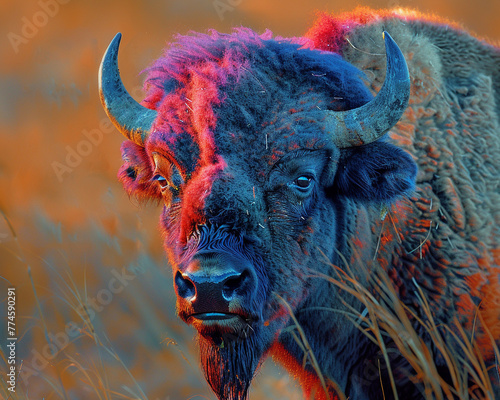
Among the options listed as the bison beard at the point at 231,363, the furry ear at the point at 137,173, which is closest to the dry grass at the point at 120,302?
the furry ear at the point at 137,173

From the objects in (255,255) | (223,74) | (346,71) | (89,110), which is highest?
(223,74)

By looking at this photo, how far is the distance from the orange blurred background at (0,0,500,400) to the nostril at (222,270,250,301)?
4.18 metres

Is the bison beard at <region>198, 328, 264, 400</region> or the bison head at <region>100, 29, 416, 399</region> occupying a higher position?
the bison head at <region>100, 29, 416, 399</region>

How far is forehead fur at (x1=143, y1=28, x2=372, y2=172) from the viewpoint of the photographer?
2.63 metres

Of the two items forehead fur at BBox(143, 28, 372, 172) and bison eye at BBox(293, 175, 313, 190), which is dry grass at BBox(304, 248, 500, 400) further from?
forehead fur at BBox(143, 28, 372, 172)

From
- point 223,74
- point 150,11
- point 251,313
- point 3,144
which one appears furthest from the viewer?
point 150,11

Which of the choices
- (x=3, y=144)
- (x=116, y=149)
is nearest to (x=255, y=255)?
(x=116, y=149)

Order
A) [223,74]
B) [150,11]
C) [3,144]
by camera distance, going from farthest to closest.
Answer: [150,11]
[3,144]
[223,74]

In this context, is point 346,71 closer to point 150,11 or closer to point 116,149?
point 116,149

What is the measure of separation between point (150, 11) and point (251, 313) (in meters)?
6.50

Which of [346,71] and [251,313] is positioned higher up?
[346,71]

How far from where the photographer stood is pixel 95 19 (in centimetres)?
754

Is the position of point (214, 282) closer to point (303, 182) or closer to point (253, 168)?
point (253, 168)

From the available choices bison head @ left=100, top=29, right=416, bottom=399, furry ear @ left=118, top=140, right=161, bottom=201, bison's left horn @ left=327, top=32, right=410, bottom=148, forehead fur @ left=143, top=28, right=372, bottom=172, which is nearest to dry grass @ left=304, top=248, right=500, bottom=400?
bison head @ left=100, top=29, right=416, bottom=399
